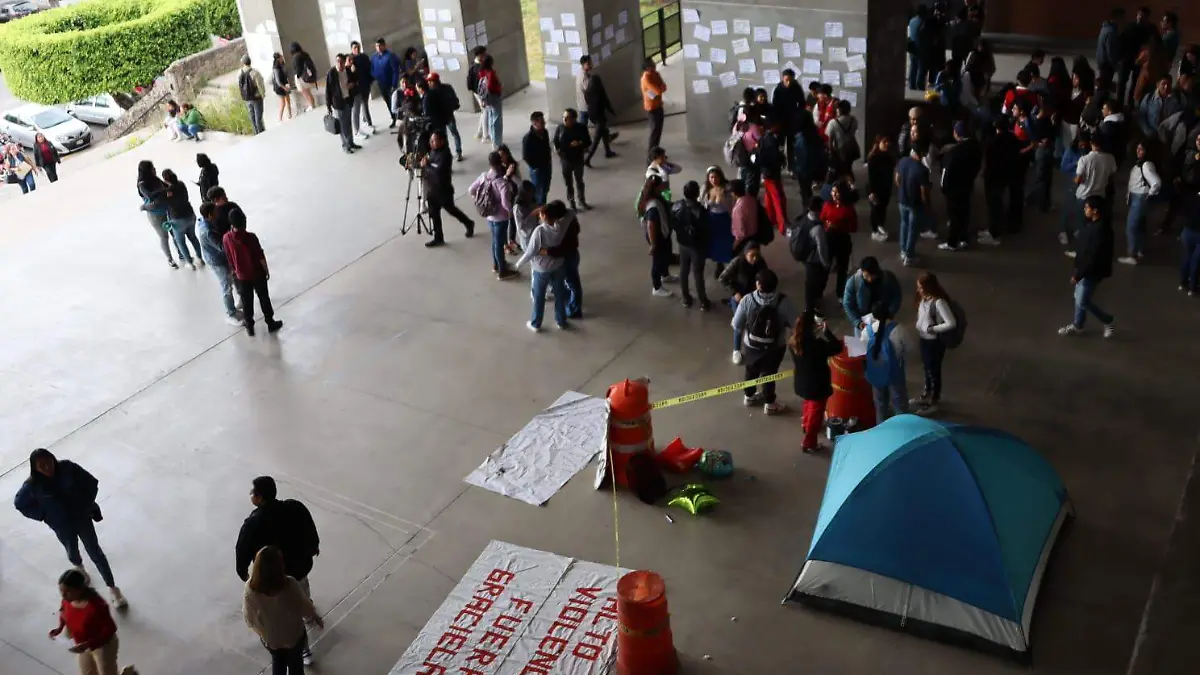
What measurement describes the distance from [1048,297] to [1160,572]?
15.1 ft

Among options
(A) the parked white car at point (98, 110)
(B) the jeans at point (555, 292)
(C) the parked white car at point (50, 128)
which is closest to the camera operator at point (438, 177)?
(B) the jeans at point (555, 292)

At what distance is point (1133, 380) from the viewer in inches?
420

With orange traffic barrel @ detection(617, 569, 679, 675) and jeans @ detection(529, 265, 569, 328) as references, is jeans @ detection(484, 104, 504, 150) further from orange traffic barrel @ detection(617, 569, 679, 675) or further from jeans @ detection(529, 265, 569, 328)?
orange traffic barrel @ detection(617, 569, 679, 675)

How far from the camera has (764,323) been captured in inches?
402

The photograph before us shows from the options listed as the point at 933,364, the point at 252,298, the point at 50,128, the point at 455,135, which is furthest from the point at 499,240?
the point at 50,128

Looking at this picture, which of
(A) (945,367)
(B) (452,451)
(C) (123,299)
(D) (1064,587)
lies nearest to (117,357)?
(C) (123,299)

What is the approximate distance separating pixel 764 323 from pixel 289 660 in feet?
16.4

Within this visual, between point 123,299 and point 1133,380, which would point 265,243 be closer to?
point 123,299

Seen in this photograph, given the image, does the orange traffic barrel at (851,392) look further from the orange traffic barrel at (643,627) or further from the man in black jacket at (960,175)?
the man in black jacket at (960,175)

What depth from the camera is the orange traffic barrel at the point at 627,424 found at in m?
9.47

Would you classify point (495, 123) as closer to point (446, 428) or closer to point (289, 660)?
point (446, 428)

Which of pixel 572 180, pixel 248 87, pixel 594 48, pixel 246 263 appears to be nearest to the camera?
pixel 246 263

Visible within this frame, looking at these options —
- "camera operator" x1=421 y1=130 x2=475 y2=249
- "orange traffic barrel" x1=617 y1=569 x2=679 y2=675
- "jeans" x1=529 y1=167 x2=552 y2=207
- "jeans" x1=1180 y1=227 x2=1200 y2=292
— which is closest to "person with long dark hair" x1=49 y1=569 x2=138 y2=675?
"orange traffic barrel" x1=617 y1=569 x2=679 y2=675

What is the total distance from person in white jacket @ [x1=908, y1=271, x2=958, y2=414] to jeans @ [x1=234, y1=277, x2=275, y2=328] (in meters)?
7.41
